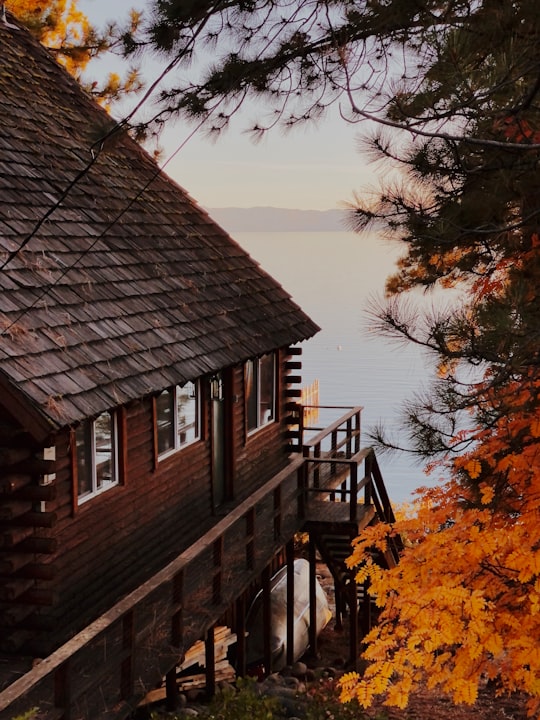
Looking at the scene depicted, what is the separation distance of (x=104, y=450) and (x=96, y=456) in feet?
0.73

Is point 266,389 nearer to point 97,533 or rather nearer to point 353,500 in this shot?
point 353,500

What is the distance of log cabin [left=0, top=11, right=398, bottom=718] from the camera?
8445 mm

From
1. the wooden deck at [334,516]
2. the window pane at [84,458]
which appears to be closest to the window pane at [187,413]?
the wooden deck at [334,516]

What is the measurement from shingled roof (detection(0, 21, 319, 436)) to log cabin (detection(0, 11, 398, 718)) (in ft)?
0.11

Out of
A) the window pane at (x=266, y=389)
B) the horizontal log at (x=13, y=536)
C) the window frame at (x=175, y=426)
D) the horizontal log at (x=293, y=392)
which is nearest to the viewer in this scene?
the horizontal log at (x=13, y=536)

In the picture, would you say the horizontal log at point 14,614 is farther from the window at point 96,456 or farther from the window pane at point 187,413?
the window pane at point 187,413

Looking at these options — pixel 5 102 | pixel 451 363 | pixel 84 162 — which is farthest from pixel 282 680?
pixel 5 102

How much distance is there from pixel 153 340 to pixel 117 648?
13.4 ft

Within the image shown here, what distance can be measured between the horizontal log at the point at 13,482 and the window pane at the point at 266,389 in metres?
7.65

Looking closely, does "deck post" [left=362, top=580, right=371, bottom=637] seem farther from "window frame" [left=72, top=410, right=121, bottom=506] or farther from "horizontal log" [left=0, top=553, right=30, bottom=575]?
"horizontal log" [left=0, top=553, right=30, bottom=575]

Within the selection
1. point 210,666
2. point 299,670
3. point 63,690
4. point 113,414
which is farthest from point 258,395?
point 63,690

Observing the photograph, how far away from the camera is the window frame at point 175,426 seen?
11781mm

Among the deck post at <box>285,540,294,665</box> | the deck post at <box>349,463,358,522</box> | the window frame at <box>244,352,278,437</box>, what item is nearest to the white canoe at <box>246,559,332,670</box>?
the deck post at <box>285,540,294,665</box>

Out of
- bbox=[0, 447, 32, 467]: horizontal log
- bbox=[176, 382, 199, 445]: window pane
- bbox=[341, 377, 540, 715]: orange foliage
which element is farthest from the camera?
bbox=[176, 382, 199, 445]: window pane
